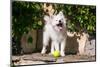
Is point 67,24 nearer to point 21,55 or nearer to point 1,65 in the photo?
point 21,55

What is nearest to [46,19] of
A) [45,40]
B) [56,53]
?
[45,40]

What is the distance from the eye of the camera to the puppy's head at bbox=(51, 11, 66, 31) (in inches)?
118

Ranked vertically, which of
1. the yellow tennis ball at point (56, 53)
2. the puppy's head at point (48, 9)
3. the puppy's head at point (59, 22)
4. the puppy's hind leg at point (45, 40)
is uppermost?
the puppy's head at point (48, 9)

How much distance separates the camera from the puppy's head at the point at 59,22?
301cm

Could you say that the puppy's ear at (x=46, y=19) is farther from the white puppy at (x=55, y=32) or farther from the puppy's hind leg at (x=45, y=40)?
the puppy's hind leg at (x=45, y=40)

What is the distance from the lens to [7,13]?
108 inches

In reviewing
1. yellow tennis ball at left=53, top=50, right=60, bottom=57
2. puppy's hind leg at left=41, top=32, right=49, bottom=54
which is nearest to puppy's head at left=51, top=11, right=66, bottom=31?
puppy's hind leg at left=41, top=32, right=49, bottom=54

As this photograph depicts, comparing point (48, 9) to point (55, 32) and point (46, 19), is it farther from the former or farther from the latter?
point (55, 32)

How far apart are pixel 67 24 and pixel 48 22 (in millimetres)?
261

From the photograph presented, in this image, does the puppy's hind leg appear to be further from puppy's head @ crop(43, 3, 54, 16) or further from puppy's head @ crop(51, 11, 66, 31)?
puppy's head @ crop(43, 3, 54, 16)

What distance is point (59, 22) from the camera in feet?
9.93

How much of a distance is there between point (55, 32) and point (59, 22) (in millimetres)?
134

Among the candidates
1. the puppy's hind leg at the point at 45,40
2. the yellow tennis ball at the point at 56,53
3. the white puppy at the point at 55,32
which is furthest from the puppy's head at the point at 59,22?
the yellow tennis ball at the point at 56,53

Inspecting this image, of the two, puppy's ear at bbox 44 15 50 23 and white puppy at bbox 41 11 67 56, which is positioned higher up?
puppy's ear at bbox 44 15 50 23
